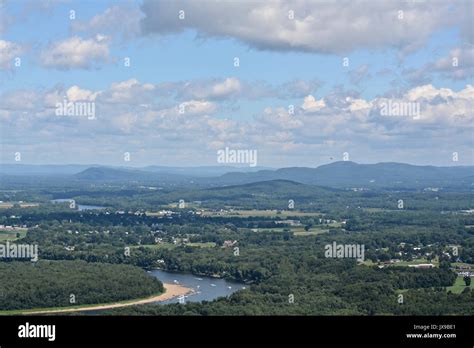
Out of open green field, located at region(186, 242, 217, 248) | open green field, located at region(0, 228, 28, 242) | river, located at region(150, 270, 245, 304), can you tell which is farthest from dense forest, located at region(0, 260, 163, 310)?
open green field, located at region(0, 228, 28, 242)

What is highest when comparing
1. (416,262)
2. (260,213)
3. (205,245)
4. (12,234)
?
(260,213)

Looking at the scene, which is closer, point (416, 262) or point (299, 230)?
point (416, 262)

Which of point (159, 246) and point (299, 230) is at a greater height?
point (299, 230)

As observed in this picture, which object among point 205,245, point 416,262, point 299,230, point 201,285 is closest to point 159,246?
point 205,245

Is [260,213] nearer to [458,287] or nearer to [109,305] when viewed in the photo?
[458,287]

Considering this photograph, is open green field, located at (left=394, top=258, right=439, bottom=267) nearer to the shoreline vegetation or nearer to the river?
the river

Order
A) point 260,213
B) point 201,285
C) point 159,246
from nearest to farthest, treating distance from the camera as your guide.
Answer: point 201,285 < point 159,246 < point 260,213
